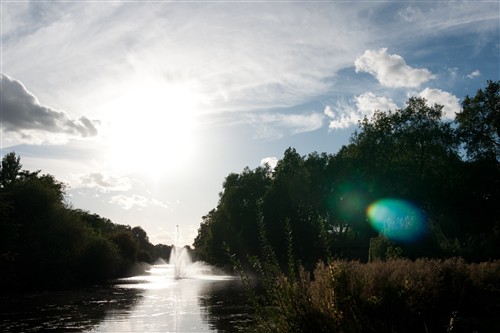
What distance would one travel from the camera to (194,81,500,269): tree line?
53250mm

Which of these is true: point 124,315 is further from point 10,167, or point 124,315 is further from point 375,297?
point 10,167

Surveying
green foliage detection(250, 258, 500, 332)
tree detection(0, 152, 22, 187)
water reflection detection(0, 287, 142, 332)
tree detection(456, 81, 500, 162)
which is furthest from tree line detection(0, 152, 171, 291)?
tree detection(456, 81, 500, 162)

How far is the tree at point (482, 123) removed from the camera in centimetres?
5066

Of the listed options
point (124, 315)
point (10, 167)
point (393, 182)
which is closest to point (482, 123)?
point (393, 182)

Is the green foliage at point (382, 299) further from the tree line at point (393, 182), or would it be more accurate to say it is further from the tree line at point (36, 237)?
the tree line at point (36, 237)

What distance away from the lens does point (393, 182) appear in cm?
5547

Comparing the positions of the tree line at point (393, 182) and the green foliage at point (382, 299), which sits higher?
the tree line at point (393, 182)

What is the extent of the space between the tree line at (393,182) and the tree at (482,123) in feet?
0.34

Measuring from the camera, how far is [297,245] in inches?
2766

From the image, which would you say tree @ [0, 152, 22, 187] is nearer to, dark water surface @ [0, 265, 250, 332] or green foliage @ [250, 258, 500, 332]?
dark water surface @ [0, 265, 250, 332]

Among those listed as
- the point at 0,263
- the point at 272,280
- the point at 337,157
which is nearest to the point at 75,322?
the point at 272,280

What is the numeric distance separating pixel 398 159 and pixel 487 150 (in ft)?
33.2

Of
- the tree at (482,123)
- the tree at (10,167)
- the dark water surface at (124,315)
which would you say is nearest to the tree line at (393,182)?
the tree at (482,123)

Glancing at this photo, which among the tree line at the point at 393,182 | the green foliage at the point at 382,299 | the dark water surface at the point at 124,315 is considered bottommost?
the dark water surface at the point at 124,315
